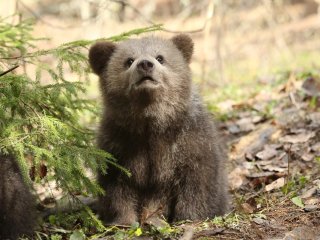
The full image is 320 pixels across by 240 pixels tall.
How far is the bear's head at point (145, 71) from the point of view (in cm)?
536

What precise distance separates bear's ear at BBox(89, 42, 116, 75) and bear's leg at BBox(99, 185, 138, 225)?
137 centimetres

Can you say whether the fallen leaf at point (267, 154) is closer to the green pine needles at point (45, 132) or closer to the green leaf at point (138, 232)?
the green pine needles at point (45, 132)

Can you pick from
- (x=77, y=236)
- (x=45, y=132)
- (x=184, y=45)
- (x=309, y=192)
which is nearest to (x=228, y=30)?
(x=184, y=45)

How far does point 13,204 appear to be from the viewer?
4883 millimetres

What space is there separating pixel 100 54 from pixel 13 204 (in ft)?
6.40

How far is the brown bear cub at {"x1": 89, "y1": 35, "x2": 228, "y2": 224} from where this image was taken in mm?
5547

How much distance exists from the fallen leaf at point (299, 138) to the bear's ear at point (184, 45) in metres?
2.04

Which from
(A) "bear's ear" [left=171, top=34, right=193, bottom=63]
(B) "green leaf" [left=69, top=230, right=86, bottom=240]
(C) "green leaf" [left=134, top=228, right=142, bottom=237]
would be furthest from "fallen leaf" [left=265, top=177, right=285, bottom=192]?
(B) "green leaf" [left=69, top=230, right=86, bottom=240]

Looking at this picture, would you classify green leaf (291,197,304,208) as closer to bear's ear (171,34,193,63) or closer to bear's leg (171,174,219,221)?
bear's leg (171,174,219,221)

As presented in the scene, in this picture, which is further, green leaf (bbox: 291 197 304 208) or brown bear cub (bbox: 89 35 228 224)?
brown bear cub (bbox: 89 35 228 224)

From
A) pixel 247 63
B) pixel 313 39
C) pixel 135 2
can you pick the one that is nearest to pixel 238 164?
pixel 247 63

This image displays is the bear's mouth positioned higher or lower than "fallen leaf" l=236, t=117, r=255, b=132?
higher

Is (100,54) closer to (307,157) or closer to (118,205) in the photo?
(118,205)

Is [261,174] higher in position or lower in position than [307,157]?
lower
